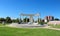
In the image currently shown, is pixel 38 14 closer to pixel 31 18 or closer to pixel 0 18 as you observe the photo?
pixel 31 18

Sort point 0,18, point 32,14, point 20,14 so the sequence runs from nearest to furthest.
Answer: point 20,14 < point 32,14 < point 0,18

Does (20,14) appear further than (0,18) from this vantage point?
No

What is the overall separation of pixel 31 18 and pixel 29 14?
269 centimetres

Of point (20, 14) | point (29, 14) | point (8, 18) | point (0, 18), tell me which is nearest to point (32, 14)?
point (29, 14)

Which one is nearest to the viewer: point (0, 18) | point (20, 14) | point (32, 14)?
point (20, 14)

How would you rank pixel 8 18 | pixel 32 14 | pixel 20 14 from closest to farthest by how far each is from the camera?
1. pixel 20 14
2. pixel 32 14
3. pixel 8 18

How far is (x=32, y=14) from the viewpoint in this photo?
180 ft

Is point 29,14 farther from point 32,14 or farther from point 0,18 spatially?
point 0,18

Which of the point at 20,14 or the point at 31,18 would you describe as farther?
the point at 31,18

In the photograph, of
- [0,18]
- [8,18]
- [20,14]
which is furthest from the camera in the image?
[0,18]

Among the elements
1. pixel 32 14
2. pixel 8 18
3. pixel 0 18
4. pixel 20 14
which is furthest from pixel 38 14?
pixel 0 18

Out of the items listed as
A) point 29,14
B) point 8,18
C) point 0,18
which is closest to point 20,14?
point 29,14

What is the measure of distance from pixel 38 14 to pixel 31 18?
5.63 metres

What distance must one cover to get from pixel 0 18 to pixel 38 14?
36.5 m
